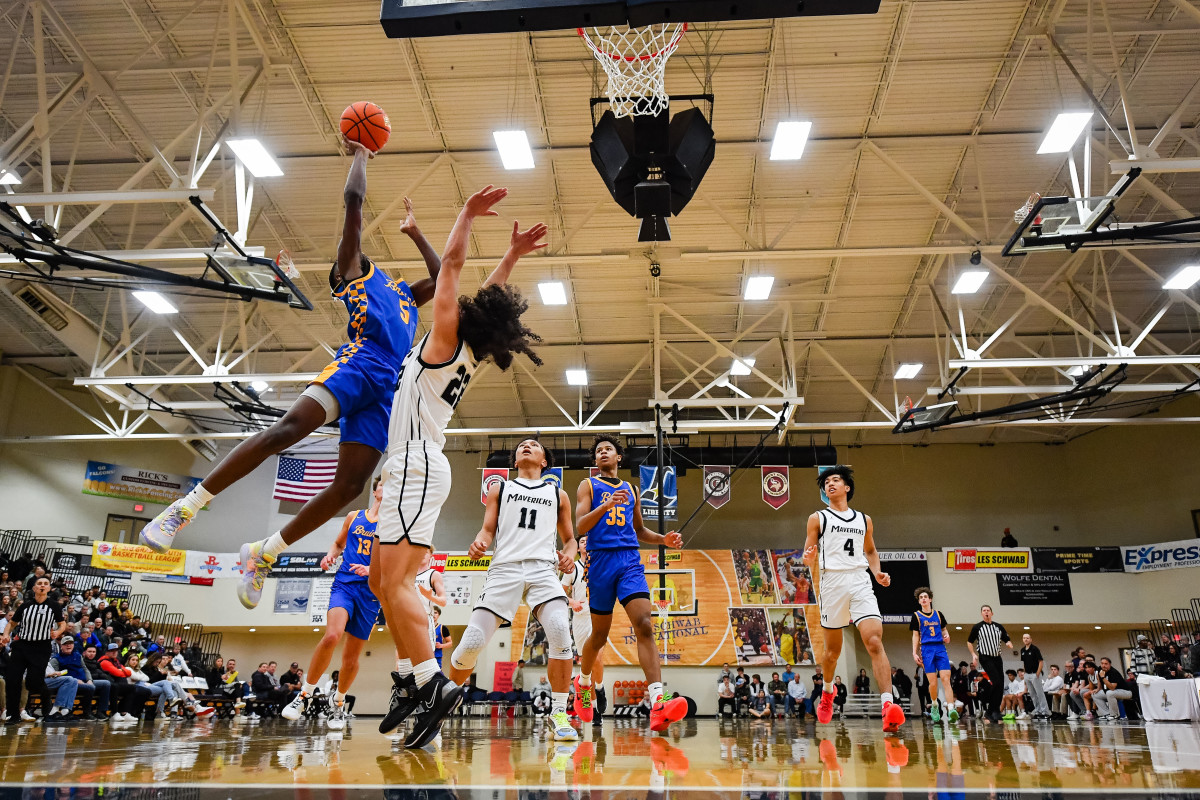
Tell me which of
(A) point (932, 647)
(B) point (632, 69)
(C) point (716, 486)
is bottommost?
(A) point (932, 647)

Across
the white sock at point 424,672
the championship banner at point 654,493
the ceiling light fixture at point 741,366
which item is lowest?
the white sock at point 424,672

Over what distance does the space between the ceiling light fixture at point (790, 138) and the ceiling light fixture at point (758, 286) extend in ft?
12.3

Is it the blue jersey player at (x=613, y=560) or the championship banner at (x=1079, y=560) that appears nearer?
the blue jersey player at (x=613, y=560)

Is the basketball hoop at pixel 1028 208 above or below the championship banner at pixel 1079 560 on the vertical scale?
above

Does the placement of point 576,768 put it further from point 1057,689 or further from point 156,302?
point 1057,689

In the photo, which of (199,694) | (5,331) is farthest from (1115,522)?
(5,331)

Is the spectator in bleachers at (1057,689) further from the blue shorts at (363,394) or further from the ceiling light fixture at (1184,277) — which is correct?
the blue shorts at (363,394)

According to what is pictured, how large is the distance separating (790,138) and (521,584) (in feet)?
28.0

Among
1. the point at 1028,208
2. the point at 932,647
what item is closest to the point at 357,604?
the point at 932,647

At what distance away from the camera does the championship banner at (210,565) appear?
22172mm

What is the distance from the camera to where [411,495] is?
3.59 metres

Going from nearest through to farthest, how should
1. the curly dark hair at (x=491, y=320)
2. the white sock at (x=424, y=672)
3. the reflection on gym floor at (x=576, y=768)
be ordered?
the reflection on gym floor at (x=576, y=768) < the white sock at (x=424, y=672) < the curly dark hair at (x=491, y=320)

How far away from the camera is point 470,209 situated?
3902 mm

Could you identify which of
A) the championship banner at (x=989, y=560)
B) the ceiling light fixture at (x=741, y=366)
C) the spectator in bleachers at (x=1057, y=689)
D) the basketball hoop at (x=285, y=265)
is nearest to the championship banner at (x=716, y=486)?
the ceiling light fixture at (x=741, y=366)
